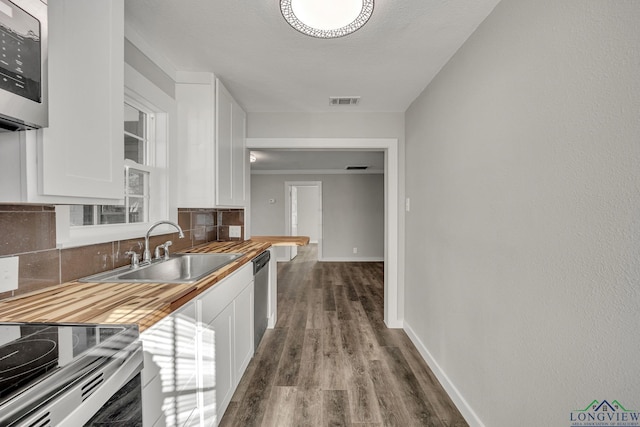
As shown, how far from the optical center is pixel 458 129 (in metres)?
1.91

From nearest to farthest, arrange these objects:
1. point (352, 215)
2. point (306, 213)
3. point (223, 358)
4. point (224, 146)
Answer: point (223, 358), point (224, 146), point (352, 215), point (306, 213)

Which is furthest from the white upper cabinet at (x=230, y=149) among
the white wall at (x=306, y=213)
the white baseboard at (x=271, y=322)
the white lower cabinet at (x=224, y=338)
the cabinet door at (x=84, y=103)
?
the white wall at (x=306, y=213)

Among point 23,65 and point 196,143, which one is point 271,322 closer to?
point 196,143

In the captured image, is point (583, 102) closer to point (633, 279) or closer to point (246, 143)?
point (633, 279)

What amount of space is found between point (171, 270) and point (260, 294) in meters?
Answer: 0.81

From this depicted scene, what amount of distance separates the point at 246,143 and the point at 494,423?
2933 mm

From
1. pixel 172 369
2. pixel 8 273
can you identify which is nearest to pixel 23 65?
pixel 8 273

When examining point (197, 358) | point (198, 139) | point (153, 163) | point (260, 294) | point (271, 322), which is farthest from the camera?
point (271, 322)

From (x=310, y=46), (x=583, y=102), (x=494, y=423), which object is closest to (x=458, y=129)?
(x=583, y=102)

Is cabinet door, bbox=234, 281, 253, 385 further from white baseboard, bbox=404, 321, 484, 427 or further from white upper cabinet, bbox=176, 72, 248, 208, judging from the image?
white baseboard, bbox=404, 321, 484, 427

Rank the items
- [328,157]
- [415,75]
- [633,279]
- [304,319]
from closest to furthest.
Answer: [633,279] < [415,75] < [304,319] < [328,157]

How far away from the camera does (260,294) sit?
2.56m

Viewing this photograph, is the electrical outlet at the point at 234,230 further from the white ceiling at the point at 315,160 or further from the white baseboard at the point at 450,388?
the white ceiling at the point at 315,160
